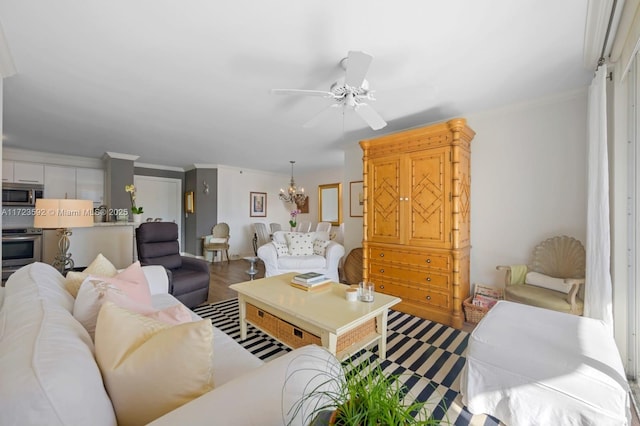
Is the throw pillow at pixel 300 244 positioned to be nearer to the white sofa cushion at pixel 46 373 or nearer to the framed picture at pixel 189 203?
the framed picture at pixel 189 203

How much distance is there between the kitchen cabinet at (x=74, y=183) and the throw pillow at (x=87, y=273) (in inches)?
186

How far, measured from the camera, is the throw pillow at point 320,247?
4.42m

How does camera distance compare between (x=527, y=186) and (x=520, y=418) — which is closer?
(x=520, y=418)

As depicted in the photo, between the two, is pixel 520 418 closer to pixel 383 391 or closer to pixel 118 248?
pixel 383 391

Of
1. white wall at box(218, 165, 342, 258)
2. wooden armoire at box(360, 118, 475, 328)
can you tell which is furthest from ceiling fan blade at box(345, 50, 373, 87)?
white wall at box(218, 165, 342, 258)

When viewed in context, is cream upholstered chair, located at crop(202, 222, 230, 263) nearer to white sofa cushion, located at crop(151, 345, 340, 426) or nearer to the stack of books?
the stack of books

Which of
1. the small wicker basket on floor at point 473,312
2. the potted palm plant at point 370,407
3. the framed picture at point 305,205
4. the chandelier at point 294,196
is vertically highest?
the chandelier at point 294,196

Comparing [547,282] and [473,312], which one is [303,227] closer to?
[473,312]

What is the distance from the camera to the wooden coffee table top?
68.7 inches

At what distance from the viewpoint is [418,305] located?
9.57ft

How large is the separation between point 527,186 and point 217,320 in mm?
3610

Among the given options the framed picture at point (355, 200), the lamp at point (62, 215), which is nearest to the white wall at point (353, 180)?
the framed picture at point (355, 200)

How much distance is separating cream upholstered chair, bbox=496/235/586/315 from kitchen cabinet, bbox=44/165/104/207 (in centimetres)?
726

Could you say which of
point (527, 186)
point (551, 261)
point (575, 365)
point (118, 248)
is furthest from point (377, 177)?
point (118, 248)
